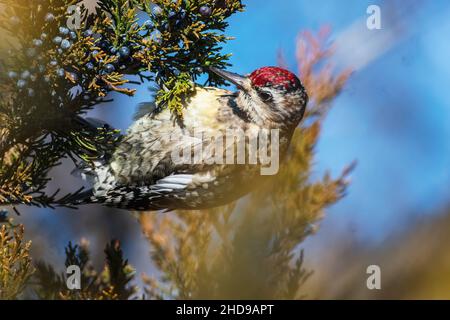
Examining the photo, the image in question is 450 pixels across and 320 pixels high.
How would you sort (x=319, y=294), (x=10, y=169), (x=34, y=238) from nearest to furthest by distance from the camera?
(x=10, y=169) → (x=319, y=294) → (x=34, y=238)

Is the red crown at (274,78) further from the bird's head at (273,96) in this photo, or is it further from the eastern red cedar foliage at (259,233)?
the eastern red cedar foliage at (259,233)

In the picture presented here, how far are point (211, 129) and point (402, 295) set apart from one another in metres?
1.34

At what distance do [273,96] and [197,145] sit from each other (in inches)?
14.2

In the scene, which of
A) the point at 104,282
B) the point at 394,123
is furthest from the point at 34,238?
the point at 394,123

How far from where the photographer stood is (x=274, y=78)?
2396 millimetres

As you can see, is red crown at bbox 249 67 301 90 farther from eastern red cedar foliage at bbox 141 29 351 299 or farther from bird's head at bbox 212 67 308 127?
eastern red cedar foliage at bbox 141 29 351 299

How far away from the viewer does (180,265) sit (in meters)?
2.51

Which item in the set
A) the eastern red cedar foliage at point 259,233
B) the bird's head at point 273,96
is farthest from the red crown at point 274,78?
the eastern red cedar foliage at point 259,233

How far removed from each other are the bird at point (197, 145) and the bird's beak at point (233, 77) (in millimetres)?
13

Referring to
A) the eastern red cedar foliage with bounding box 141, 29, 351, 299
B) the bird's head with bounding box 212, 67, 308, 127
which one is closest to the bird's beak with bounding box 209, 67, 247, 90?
the bird's head with bounding box 212, 67, 308, 127

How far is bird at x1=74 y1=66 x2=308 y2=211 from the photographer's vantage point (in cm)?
240

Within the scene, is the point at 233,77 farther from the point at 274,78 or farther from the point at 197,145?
the point at 197,145

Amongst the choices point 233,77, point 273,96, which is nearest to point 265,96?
point 273,96
